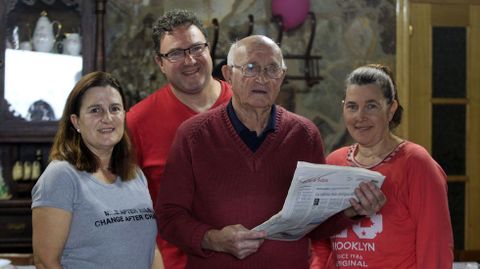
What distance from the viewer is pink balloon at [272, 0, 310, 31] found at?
418 centimetres

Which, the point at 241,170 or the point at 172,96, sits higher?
the point at 172,96

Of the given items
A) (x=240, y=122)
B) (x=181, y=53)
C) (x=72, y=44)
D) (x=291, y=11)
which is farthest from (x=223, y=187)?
(x=291, y=11)

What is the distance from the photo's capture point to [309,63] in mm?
4250

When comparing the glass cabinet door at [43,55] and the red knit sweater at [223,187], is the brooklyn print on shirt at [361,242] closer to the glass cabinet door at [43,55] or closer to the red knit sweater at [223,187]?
the red knit sweater at [223,187]

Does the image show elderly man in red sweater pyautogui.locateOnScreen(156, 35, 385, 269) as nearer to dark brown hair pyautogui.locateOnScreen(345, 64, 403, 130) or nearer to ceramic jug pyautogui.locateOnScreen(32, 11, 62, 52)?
dark brown hair pyautogui.locateOnScreen(345, 64, 403, 130)

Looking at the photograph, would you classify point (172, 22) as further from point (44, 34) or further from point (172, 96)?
point (44, 34)

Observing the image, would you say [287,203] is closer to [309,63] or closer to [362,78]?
[362,78]

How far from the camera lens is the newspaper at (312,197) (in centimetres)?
170

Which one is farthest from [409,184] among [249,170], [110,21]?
[110,21]

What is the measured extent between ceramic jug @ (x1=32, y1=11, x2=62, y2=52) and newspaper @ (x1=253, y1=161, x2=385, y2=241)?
8.14 feet

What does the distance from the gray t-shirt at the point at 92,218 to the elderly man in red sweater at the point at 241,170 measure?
0.09 metres

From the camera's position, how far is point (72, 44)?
3865 mm

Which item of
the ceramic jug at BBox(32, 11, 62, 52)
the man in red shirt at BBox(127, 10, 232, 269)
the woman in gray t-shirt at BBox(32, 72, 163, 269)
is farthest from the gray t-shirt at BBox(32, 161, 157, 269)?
the ceramic jug at BBox(32, 11, 62, 52)

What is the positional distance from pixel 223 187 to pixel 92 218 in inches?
13.6
